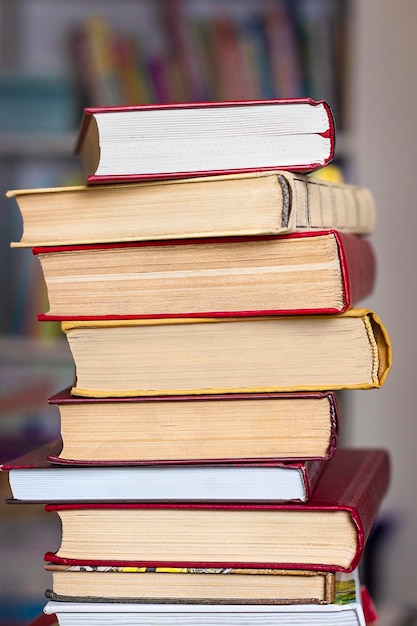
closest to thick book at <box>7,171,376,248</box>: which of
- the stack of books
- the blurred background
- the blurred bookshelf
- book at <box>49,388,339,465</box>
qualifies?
the stack of books

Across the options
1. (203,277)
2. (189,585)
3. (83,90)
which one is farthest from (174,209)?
(83,90)

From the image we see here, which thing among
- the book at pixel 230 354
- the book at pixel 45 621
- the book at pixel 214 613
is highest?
the book at pixel 230 354

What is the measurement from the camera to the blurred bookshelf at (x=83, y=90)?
2.04 m

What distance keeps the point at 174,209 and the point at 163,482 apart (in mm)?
205

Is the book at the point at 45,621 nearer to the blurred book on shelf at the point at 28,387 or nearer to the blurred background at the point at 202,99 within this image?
the blurred background at the point at 202,99

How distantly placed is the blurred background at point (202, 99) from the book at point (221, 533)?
3.30 feet

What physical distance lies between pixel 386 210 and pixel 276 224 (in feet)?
3.97

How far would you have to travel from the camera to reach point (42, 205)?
2.40 feet

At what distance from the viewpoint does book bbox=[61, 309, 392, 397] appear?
693mm

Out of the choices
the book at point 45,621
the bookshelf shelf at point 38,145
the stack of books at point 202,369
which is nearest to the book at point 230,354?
the stack of books at point 202,369

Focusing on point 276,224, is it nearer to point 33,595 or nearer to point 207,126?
point 207,126

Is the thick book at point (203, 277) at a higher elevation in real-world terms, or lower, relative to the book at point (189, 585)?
higher

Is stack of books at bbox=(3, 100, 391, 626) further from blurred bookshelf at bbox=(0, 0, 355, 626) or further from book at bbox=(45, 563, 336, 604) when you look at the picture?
blurred bookshelf at bbox=(0, 0, 355, 626)

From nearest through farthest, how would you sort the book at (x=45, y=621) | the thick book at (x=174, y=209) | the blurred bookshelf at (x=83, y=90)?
the thick book at (x=174, y=209), the book at (x=45, y=621), the blurred bookshelf at (x=83, y=90)
